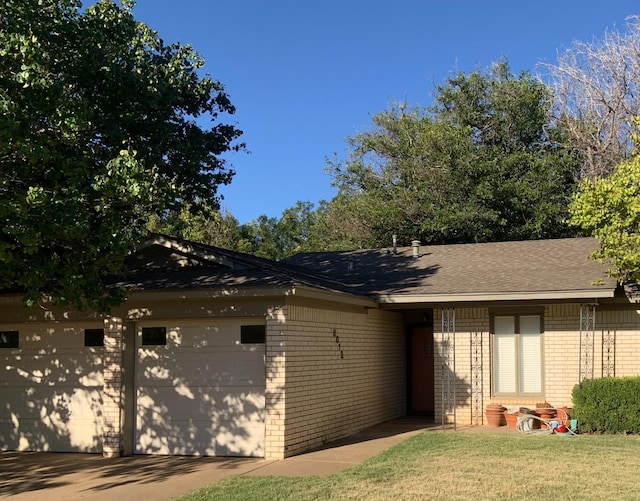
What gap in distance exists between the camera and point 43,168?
10094mm

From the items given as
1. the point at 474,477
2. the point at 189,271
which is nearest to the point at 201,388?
the point at 189,271

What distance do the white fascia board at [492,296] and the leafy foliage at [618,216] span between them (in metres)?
0.54

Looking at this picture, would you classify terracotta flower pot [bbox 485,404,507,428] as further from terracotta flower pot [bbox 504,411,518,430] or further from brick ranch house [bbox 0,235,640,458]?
brick ranch house [bbox 0,235,640,458]

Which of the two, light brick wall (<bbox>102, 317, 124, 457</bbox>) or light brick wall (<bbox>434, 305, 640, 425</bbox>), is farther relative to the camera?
light brick wall (<bbox>434, 305, 640, 425</bbox>)

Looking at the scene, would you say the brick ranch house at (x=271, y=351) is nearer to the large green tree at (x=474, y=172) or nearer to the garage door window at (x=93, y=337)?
the garage door window at (x=93, y=337)

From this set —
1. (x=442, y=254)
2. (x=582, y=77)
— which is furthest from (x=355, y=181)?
(x=442, y=254)

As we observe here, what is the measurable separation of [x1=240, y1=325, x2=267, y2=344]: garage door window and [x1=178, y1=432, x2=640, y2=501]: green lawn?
8.57 feet

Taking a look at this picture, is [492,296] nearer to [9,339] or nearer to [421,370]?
[421,370]

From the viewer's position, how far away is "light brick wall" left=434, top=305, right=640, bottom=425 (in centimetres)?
1412

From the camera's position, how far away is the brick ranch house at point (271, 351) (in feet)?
37.7

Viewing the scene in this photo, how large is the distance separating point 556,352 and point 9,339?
34.8 feet

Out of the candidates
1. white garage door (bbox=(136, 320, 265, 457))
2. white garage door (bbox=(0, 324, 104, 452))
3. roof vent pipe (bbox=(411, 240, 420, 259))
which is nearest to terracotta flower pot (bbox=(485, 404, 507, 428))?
roof vent pipe (bbox=(411, 240, 420, 259))

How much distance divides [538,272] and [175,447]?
8296mm

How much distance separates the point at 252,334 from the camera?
38.1 feet
